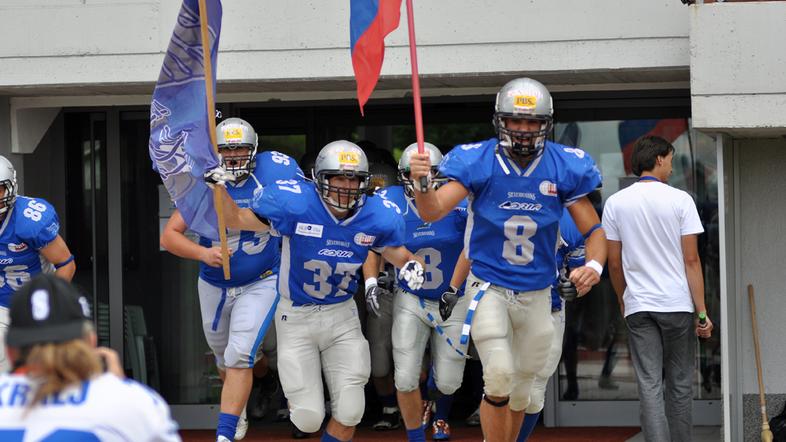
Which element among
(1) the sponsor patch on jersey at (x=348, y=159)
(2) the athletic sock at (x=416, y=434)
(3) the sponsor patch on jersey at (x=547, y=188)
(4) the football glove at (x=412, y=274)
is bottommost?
(2) the athletic sock at (x=416, y=434)

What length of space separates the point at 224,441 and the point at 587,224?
90.9 inches

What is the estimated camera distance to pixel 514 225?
696cm

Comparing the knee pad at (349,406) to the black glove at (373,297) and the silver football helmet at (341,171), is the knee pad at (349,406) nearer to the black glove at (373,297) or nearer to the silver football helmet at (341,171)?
the black glove at (373,297)

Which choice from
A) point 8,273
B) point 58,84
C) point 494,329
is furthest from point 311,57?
point 494,329

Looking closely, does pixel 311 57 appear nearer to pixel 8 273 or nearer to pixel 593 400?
pixel 8 273

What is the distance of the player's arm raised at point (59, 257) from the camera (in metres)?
8.31

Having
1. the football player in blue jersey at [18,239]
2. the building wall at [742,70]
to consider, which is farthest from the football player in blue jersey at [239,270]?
the building wall at [742,70]

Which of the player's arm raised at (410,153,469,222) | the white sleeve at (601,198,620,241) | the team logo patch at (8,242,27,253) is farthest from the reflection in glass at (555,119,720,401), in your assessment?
the team logo patch at (8,242,27,253)

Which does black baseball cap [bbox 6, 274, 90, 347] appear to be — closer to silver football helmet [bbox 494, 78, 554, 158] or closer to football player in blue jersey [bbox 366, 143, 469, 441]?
silver football helmet [bbox 494, 78, 554, 158]

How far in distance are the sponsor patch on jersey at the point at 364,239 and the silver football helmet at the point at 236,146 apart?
1.28m

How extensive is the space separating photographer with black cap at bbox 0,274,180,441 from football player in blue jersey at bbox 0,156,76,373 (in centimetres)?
483

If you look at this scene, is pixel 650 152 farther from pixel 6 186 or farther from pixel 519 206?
pixel 6 186

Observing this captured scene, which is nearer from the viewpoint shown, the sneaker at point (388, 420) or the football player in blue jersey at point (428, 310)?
the football player in blue jersey at point (428, 310)

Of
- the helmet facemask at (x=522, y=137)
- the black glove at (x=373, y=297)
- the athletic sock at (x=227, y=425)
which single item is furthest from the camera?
the athletic sock at (x=227, y=425)
